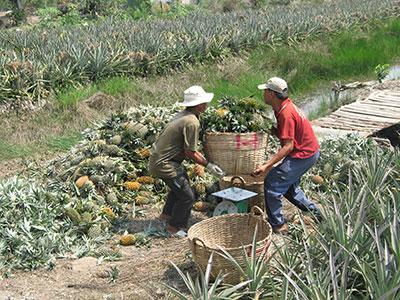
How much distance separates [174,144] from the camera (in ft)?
20.8

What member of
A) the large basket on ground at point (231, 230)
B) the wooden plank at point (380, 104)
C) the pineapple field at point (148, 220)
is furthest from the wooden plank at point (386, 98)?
the large basket on ground at point (231, 230)

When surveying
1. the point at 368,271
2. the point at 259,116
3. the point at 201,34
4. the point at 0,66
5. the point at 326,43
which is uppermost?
the point at 368,271

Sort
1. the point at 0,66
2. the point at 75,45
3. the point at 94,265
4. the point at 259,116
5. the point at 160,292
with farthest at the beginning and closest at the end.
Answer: the point at 75,45
the point at 0,66
the point at 259,116
the point at 94,265
the point at 160,292

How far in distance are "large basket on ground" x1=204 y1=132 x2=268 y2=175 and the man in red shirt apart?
0.41m

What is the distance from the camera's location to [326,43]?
744 inches

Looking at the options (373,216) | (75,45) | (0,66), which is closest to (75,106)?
(0,66)

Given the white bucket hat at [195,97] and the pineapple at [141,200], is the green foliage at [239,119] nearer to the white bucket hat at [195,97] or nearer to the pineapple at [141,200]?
the white bucket hat at [195,97]

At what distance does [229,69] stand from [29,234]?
9.59 m

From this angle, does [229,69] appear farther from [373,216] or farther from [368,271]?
[368,271]

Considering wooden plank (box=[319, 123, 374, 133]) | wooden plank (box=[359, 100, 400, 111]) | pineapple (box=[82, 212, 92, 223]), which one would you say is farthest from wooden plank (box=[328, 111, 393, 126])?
pineapple (box=[82, 212, 92, 223])

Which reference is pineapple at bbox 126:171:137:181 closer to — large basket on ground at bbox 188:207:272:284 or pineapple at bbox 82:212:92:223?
pineapple at bbox 82:212:92:223

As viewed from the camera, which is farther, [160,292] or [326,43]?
[326,43]

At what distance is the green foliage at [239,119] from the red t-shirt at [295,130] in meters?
0.64

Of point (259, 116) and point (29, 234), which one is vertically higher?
point (259, 116)
